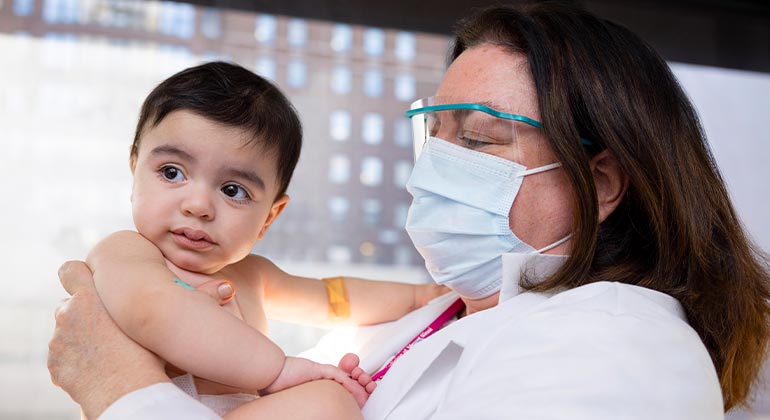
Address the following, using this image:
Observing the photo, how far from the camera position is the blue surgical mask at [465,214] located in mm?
1405

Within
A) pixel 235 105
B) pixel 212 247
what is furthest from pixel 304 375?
pixel 235 105

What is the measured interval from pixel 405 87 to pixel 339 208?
2.11ft

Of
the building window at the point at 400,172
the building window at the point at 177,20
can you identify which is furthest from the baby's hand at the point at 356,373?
the building window at the point at 177,20

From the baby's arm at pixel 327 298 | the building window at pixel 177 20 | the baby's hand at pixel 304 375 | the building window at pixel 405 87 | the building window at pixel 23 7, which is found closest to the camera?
the baby's hand at pixel 304 375

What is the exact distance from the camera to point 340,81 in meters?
3.20

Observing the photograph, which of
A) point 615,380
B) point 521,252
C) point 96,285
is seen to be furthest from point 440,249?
point 96,285

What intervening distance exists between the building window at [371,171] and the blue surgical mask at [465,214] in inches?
67.3

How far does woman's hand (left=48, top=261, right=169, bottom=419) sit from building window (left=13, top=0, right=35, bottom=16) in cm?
208

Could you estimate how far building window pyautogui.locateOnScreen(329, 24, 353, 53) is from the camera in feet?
10.5

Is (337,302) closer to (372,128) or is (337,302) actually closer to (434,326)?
(434,326)

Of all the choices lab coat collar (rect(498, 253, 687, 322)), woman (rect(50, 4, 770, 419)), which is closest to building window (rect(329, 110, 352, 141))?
woman (rect(50, 4, 770, 419))

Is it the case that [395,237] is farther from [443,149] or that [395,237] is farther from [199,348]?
[199,348]

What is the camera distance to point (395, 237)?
320 centimetres

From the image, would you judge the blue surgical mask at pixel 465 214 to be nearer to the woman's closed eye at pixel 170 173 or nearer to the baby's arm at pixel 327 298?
the baby's arm at pixel 327 298
